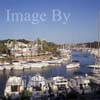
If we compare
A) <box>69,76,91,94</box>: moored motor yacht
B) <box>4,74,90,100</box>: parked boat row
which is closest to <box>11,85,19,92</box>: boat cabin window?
<box>4,74,90,100</box>: parked boat row

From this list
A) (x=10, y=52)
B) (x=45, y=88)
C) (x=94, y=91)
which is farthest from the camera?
(x=10, y=52)

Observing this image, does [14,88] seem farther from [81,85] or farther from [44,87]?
[81,85]

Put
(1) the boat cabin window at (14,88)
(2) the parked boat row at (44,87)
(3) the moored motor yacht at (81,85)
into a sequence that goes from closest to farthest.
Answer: (2) the parked boat row at (44,87), (3) the moored motor yacht at (81,85), (1) the boat cabin window at (14,88)

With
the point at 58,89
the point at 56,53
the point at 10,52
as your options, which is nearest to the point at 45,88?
the point at 58,89

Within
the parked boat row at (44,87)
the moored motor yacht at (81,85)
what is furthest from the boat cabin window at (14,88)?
the moored motor yacht at (81,85)

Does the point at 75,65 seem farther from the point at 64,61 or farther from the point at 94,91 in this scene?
the point at 94,91

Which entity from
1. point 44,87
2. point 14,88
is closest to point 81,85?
point 44,87

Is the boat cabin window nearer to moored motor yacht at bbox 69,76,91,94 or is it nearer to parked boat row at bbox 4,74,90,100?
parked boat row at bbox 4,74,90,100

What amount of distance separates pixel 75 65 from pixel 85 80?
614 centimetres

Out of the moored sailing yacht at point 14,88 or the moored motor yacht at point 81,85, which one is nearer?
the moored sailing yacht at point 14,88

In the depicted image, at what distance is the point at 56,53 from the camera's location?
19.0 m

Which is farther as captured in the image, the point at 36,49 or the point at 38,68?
the point at 36,49

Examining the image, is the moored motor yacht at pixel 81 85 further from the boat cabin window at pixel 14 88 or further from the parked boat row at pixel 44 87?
the boat cabin window at pixel 14 88

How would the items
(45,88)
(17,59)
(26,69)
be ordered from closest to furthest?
(45,88), (26,69), (17,59)
